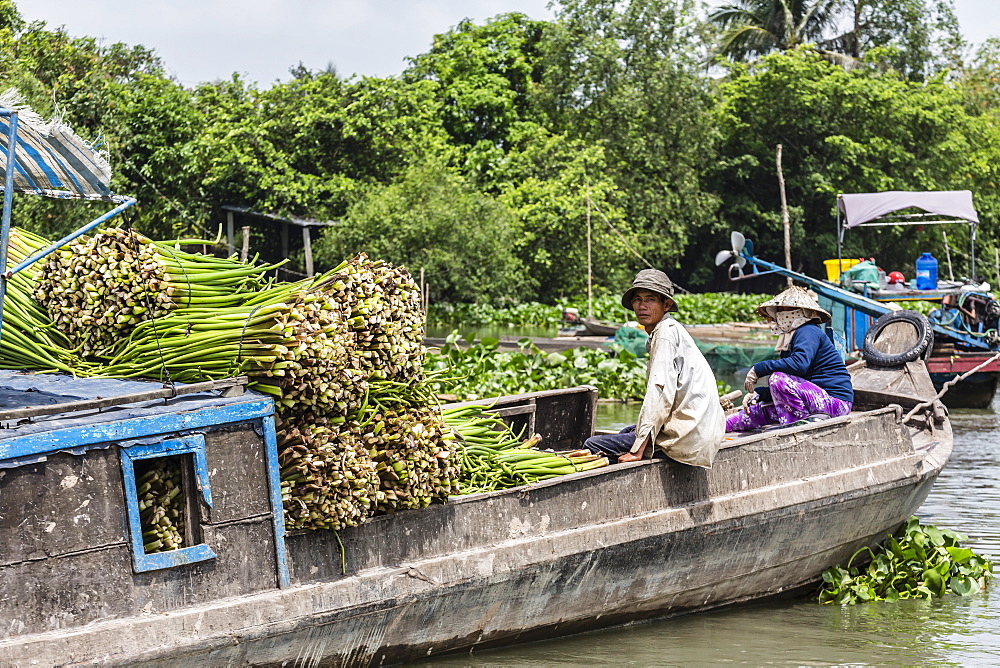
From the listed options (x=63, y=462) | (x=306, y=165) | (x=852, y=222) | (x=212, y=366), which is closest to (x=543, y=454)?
(x=212, y=366)

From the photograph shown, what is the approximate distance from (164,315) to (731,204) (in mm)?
30459

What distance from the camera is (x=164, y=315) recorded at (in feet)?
14.2

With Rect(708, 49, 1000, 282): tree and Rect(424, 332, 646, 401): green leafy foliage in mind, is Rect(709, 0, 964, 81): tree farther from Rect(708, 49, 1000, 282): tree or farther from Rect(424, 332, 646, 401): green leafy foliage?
Rect(424, 332, 646, 401): green leafy foliage

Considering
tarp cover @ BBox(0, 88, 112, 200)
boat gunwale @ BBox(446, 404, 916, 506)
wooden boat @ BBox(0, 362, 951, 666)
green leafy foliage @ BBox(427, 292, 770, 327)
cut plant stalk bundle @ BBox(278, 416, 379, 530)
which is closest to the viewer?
wooden boat @ BBox(0, 362, 951, 666)

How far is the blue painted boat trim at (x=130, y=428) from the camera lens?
348 cm

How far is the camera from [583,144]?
3125 centimetres

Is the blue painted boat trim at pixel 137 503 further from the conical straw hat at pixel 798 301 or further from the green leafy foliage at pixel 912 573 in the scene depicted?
the green leafy foliage at pixel 912 573

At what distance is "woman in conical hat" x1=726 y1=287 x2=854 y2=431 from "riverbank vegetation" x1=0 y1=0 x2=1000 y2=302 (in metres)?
19.0

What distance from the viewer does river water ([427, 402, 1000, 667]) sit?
505 centimetres

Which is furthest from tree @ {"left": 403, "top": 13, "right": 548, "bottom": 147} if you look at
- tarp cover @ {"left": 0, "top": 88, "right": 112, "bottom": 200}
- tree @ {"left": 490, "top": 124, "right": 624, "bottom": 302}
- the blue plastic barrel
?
tarp cover @ {"left": 0, "top": 88, "right": 112, "bottom": 200}

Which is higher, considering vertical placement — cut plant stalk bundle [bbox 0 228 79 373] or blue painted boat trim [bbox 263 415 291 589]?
cut plant stalk bundle [bbox 0 228 79 373]

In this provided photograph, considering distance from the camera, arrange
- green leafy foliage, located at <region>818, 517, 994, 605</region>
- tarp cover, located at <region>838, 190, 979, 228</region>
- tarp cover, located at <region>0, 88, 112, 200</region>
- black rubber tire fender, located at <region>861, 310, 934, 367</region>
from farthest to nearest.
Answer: tarp cover, located at <region>838, 190, 979, 228</region> < black rubber tire fender, located at <region>861, 310, 934, 367</region> < green leafy foliage, located at <region>818, 517, 994, 605</region> < tarp cover, located at <region>0, 88, 112, 200</region>

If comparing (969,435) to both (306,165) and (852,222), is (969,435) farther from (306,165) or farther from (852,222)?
(306,165)

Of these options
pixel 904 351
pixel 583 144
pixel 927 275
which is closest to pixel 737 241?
pixel 904 351
